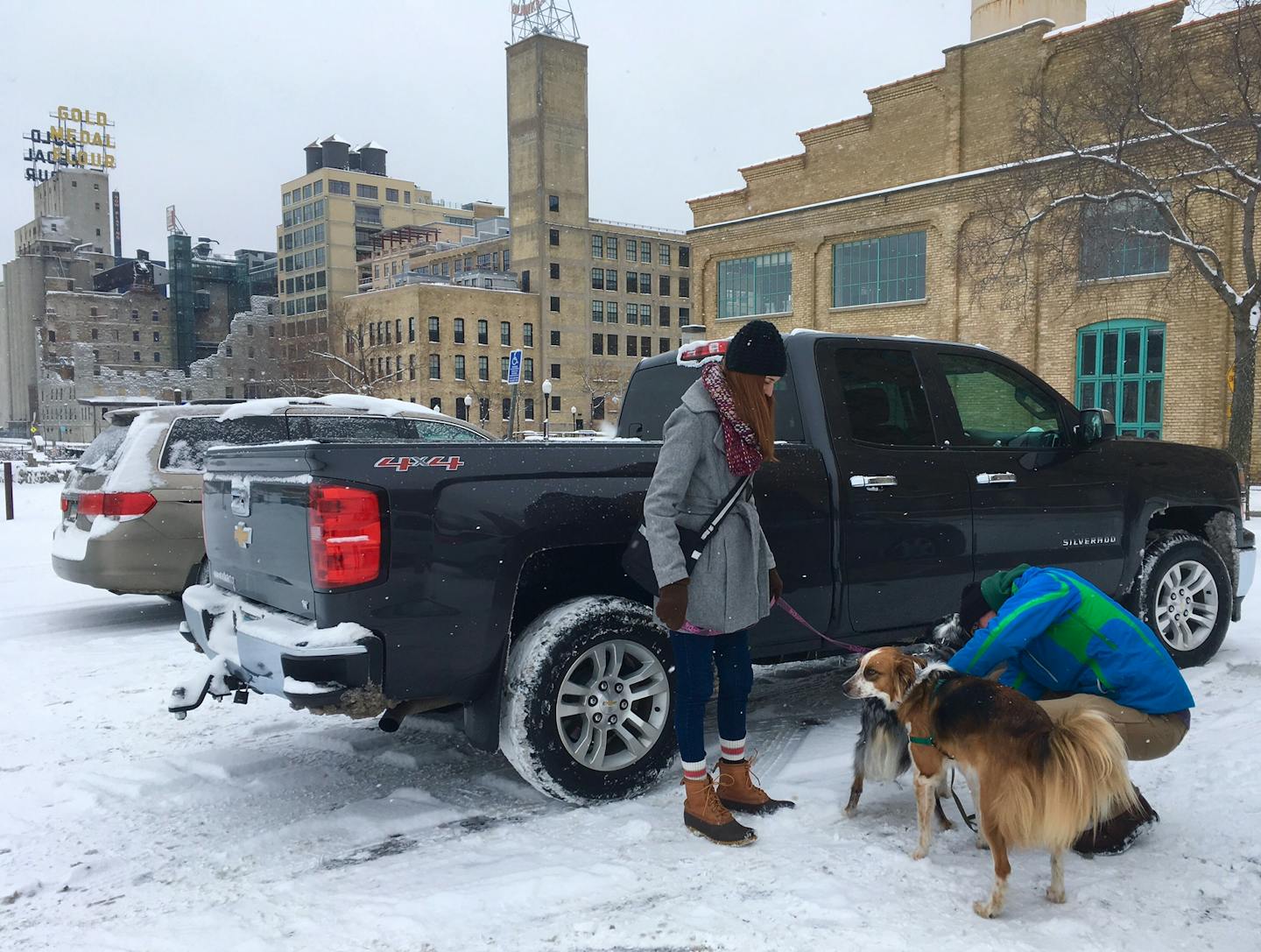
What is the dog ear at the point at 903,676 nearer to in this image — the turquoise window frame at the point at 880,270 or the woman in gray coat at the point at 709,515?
the woman in gray coat at the point at 709,515

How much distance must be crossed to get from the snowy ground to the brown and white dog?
268 millimetres

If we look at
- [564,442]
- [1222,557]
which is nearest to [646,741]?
[564,442]

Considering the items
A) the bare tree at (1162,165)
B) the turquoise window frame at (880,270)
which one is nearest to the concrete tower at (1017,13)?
the bare tree at (1162,165)

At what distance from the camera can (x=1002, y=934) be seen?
2.89 meters

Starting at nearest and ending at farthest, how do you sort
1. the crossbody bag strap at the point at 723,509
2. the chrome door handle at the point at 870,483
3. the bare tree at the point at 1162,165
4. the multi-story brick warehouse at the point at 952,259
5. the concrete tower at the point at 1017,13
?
the crossbody bag strap at the point at 723,509
the chrome door handle at the point at 870,483
the bare tree at the point at 1162,165
the multi-story brick warehouse at the point at 952,259
the concrete tower at the point at 1017,13

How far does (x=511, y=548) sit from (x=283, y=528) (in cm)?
89

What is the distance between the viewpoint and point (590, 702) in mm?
3883

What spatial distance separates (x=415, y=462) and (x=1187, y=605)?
5.04 metres

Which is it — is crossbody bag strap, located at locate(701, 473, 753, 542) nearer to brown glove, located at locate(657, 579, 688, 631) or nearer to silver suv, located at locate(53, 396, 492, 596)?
brown glove, located at locate(657, 579, 688, 631)

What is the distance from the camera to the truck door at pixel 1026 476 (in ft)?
16.5

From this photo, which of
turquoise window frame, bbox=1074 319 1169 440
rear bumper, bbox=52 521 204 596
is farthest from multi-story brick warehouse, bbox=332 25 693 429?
rear bumper, bbox=52 521 204 596

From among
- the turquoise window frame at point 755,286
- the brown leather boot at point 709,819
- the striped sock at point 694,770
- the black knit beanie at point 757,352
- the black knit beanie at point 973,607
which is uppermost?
the turquoise window frame at point 755,286

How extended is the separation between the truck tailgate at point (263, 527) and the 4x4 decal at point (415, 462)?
0.89 feet

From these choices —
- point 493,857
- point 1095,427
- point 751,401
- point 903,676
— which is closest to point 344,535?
point 493,857
